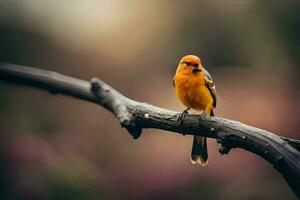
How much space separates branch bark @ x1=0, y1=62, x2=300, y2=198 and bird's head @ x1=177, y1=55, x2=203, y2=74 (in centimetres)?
14

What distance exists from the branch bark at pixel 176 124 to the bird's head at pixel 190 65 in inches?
5.5

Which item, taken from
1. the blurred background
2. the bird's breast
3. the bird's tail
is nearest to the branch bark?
the bird's breast

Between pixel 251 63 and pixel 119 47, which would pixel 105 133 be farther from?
pixel 251 63

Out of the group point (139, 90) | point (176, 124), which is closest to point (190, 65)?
point (176, 124)

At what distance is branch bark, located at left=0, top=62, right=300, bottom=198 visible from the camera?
103 cm

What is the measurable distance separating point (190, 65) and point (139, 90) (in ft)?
3.27

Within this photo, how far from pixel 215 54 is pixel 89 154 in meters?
0.64

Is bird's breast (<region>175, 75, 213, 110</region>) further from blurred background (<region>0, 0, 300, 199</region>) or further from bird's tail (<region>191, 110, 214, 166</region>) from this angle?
blurred background (<region>0, 0, 300, 199</region>)

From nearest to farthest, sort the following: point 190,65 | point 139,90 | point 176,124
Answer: point 176,124, point 190,65, point 139,90

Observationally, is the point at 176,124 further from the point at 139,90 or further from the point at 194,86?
the point at 139,90

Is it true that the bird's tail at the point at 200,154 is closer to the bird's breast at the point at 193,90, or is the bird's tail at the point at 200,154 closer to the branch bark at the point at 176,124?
the bird's breast at the point at 193,90

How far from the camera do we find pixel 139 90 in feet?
7.61

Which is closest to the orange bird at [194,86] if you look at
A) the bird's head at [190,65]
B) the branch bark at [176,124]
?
the bird's head at [190,65]

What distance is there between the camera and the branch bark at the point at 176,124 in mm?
1032
